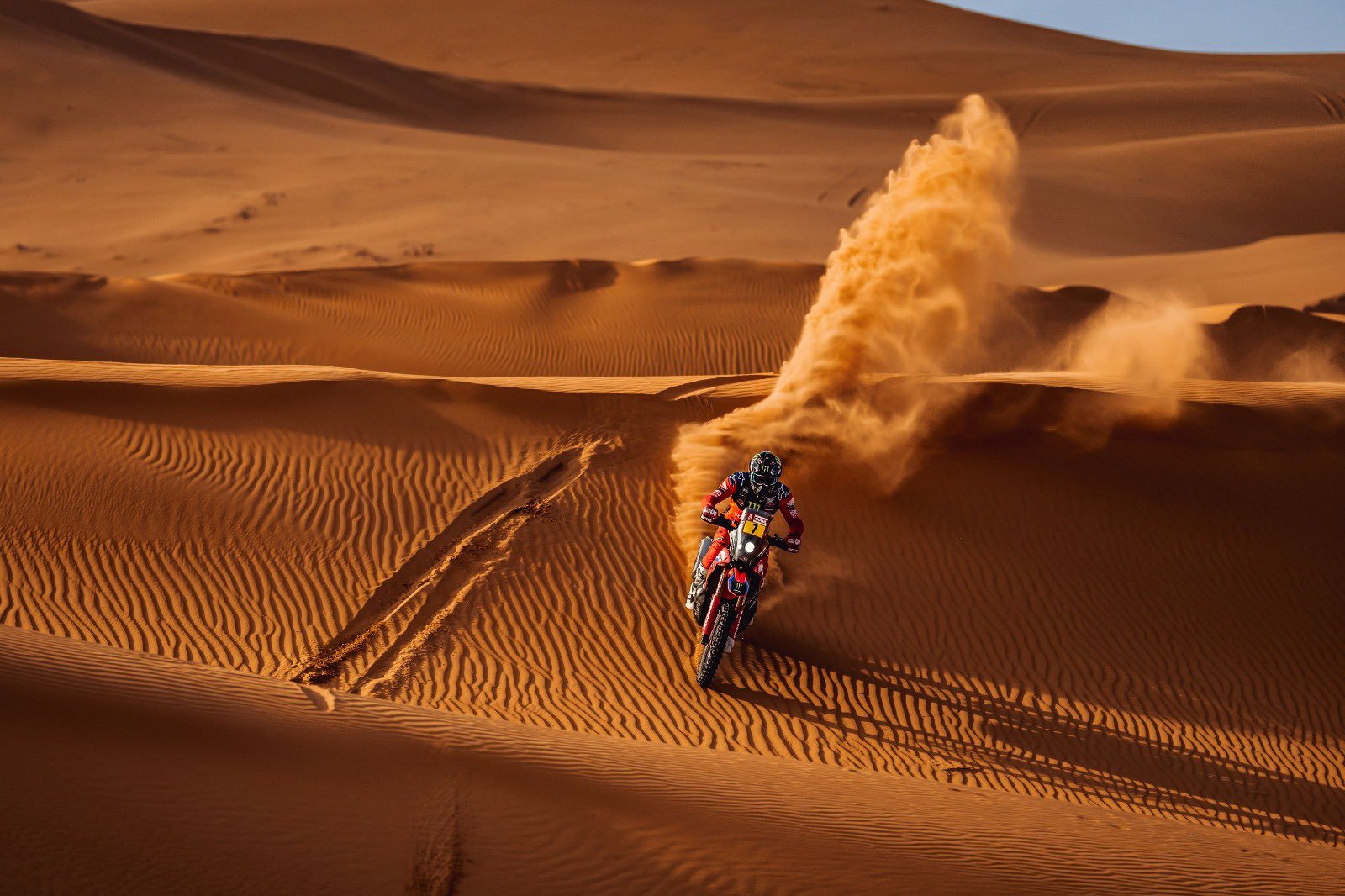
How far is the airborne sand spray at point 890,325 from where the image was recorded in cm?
1233

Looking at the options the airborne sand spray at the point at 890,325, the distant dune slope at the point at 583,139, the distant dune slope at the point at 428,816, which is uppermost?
the distant dune slope at the point at 583,139

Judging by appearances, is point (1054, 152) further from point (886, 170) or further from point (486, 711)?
point (486, 711)

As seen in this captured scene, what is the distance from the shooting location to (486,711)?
841cm

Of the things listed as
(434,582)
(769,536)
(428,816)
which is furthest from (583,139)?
(428,816)

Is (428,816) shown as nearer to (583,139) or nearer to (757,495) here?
(757,495)

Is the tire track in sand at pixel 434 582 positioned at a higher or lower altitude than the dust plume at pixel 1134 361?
lower

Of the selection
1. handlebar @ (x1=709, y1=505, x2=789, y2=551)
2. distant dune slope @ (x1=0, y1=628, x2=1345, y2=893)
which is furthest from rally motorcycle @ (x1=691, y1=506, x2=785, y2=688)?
distant dune slope @ (x1=0, y1=628, x2=1345, y2=893)

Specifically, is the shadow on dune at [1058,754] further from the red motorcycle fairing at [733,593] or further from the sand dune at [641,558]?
the red motorcycle fairing at [733,593]

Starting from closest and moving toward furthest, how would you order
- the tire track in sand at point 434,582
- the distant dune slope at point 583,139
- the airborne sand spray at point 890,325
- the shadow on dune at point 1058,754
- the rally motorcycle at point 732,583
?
the shadow on dune at point 1058,754, the rally motorcycle at point 732,583, the tire track in sand at point 434,582, the airborne sand spray at point 890,325, the distant dune slope at point 583,139

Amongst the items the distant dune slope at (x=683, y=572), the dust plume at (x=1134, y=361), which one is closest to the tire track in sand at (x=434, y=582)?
the distant dune slope at (x=683, y=572)

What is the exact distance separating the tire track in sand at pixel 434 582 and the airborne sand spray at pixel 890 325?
136 centimetres

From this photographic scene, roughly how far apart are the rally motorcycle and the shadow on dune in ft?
1.41

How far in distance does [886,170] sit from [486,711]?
116 feet

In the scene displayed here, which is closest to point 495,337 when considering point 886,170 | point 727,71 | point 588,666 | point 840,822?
point 588,666
